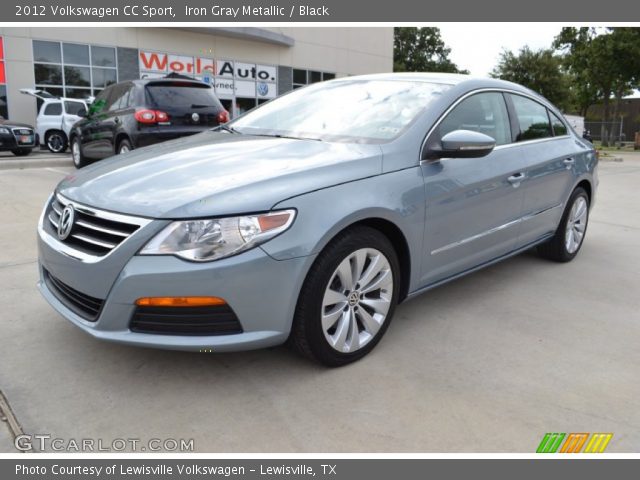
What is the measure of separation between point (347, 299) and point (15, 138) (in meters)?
13.3

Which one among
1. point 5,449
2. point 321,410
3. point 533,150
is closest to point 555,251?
point 533,150

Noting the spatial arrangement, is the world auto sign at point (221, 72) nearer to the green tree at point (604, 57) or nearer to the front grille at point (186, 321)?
the green tree at point (604, 57)

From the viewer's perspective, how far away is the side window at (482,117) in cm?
342

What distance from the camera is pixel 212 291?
2.36 meters

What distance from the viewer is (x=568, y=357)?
3064 mm

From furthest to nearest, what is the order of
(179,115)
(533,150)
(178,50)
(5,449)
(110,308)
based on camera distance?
(178,50)
(179,115)
(533,150)
(110,308)
(5,449)

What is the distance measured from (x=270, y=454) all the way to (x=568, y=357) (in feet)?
5.84

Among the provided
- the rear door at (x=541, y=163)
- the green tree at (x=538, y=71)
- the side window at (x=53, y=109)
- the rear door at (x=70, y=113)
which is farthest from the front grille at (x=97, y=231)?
the green tree at (x=538, y=71)

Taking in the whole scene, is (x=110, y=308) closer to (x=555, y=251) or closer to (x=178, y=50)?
(x=555, y=251)

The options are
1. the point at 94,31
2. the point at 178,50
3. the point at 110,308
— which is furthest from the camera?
the point at 178,50

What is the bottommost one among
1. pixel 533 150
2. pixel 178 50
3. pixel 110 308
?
pixel 110 308

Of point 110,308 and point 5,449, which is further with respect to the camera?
point 110,308

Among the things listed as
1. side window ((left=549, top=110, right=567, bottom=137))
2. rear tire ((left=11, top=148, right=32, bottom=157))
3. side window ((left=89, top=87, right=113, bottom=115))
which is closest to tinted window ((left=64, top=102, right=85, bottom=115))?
rear tire ((left=11, top=148, right=32, bottom=157))

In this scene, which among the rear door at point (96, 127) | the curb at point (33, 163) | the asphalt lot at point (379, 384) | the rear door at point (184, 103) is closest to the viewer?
the asphalt lot at point (379, 384)
